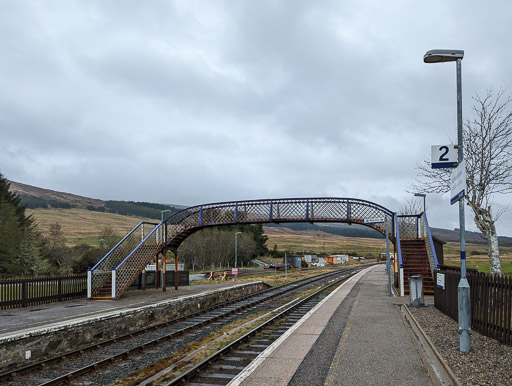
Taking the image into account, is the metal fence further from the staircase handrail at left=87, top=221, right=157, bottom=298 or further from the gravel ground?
the gravel ground

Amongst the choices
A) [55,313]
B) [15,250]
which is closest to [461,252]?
[55,313]

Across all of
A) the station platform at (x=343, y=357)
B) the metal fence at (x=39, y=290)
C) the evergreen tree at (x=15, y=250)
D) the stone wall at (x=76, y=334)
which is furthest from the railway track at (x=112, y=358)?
the evergreen tree at (x=15, y=250)

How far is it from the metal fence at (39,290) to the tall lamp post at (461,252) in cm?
1904

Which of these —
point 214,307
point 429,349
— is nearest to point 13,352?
point 429,349

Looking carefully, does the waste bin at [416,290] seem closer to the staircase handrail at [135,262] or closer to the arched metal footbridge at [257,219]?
the arched metal footbridge at [257,219]

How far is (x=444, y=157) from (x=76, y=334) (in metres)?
11.5

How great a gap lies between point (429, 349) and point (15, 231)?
44.3 meters

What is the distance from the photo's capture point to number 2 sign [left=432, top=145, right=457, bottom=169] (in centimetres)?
1075

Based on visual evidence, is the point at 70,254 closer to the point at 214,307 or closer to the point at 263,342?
the point at 214,307

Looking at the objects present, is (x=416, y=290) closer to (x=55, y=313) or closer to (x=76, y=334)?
(x=76, y=334)

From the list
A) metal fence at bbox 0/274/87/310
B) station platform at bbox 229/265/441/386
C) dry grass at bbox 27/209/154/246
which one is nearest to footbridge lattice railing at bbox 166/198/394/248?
metal fence at bbox 0/274/87/310

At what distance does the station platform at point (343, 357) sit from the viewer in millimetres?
7926

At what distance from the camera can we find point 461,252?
10.0 meters

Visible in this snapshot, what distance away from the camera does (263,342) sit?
1272cm
